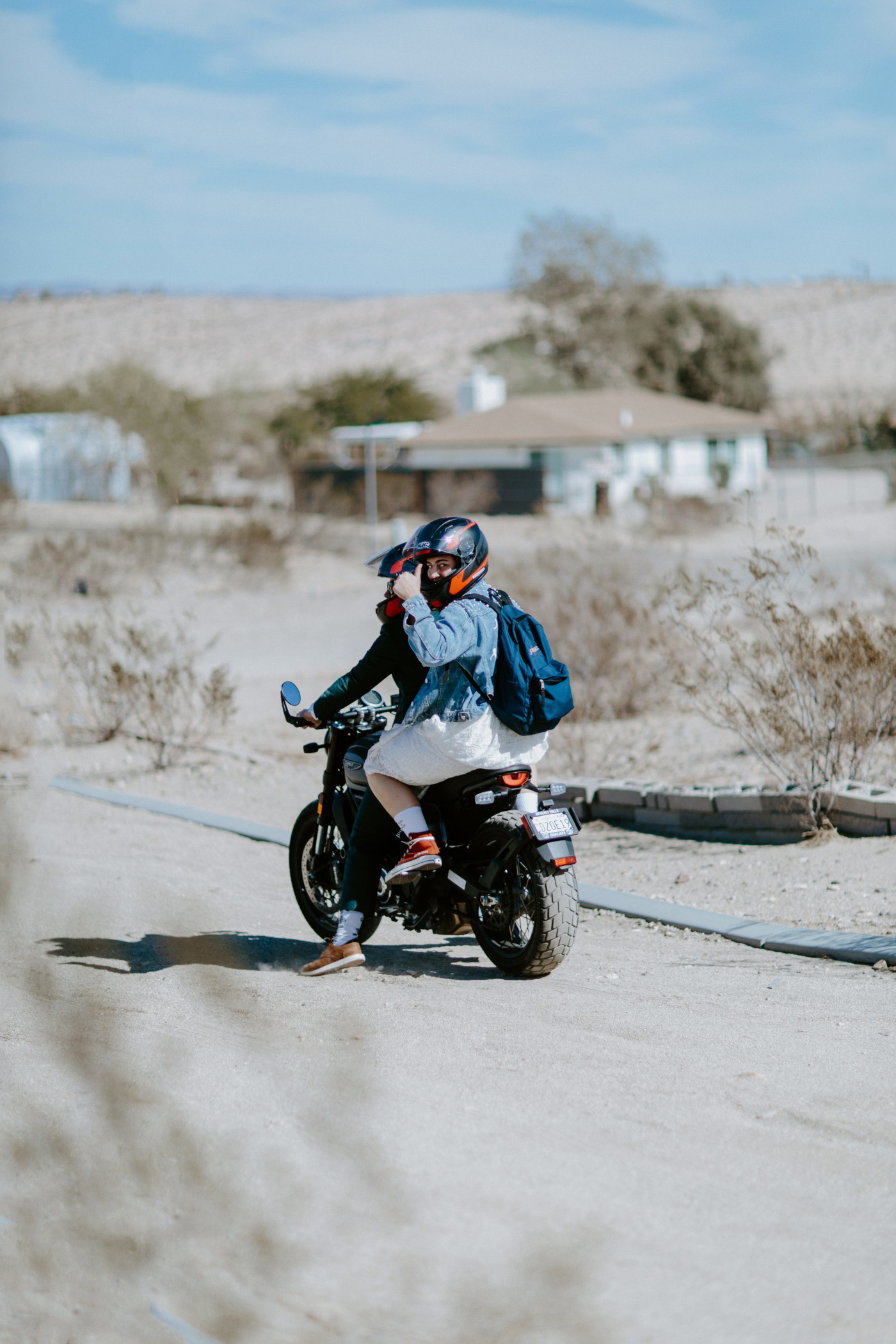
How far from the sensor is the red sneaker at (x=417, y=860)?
536 cm

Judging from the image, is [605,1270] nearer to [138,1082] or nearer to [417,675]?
[138,1082]

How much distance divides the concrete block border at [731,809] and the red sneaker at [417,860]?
115 inches

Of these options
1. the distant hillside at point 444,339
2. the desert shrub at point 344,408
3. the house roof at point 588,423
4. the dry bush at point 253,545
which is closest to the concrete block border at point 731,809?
the dry bush at point 253,545

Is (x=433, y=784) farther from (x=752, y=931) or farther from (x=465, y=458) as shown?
(x=465, y=458)

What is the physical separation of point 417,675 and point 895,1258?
10.0ft

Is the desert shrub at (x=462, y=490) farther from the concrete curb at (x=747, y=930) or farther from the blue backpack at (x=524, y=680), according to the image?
the blue backpack at (x=524, y=680)

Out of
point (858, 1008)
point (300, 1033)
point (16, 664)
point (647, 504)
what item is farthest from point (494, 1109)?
point (647, 504)

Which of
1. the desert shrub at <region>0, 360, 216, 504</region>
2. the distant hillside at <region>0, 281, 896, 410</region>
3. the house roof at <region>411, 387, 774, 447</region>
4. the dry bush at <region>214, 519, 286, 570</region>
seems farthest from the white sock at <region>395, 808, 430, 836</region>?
the distant hillside at <region>0, 281, 896, 410</region>

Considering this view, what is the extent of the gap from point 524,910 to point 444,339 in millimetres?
109815

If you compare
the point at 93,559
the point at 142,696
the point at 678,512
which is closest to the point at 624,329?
the point at 678,512

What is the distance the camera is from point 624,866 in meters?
7.76

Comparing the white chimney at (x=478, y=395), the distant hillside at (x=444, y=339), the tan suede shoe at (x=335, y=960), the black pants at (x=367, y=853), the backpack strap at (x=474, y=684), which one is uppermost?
the distant hillside at (x=444, y=339)

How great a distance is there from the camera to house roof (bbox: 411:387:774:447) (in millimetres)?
44000

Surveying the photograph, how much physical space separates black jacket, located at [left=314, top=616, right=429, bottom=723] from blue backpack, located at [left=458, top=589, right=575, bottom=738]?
0.41 meters
